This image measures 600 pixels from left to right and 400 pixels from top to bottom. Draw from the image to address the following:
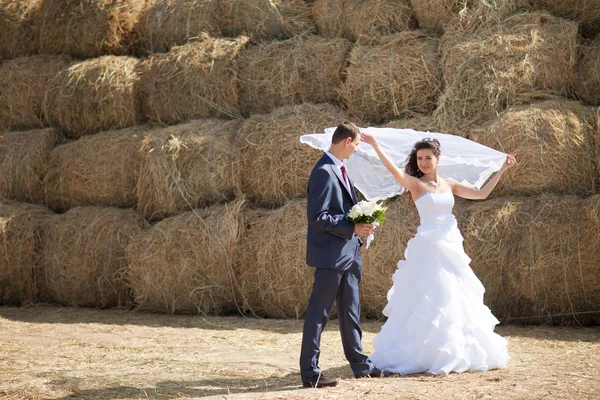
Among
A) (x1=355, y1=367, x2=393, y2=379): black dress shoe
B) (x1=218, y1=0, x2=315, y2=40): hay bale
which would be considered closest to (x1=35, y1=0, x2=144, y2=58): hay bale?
(x1=218, y1=0, x2=315, y2=40): hay bale

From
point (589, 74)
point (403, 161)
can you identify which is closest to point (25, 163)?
point (403, 161)

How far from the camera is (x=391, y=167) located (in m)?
5.91

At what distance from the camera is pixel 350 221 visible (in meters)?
5.36

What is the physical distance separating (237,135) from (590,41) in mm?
3745

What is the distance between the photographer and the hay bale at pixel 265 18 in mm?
9078

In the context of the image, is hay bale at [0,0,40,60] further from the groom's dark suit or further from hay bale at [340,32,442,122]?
the groom's dark suit

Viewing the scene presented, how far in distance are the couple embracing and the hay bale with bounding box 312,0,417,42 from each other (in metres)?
2.59

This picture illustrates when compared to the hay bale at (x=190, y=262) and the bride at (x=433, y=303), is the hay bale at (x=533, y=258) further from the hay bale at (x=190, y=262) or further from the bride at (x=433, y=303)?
the hay bale at (x=190, y=262)

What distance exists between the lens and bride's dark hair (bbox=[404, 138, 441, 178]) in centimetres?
621

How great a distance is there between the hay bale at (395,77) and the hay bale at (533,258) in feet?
4.50

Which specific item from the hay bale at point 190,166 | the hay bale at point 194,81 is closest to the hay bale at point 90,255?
the hay bale at point 190,166

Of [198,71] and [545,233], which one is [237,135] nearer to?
[198,71]

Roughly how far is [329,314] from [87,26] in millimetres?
5923

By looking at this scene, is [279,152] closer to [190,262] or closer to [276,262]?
[276,262]
